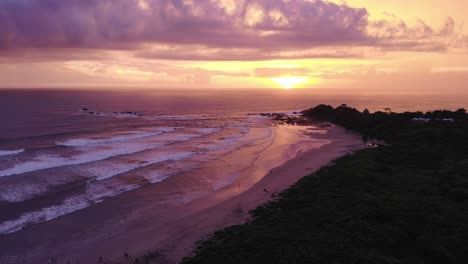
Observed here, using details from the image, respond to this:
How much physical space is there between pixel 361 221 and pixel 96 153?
25.6 metres

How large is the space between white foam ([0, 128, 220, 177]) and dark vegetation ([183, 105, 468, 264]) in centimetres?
1822

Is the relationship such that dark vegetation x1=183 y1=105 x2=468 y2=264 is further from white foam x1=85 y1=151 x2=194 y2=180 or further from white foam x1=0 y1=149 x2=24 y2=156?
white foam x1=0 y1=149 x2=24 y2=156

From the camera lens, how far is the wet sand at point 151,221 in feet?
44.3

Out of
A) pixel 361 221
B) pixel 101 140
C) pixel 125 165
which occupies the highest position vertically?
pixel 361 221

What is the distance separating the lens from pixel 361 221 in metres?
13.8

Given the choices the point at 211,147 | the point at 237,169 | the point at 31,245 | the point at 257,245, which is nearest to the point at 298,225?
the point at 257,245

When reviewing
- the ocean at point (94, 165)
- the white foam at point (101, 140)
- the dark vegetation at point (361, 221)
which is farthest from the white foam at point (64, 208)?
the white foam at point (101, 140)

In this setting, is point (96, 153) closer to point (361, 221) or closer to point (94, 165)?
point (94, 165)

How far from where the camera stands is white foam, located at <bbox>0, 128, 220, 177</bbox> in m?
26.6

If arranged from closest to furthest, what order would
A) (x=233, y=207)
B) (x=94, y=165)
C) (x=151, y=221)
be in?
(x=151, y=221) → (x=233, y=207) → (x=94, y=165)

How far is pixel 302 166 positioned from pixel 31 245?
747 inches

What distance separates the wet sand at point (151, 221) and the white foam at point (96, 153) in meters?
9.90

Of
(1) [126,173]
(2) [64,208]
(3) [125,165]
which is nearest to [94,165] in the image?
(3) [125,165]

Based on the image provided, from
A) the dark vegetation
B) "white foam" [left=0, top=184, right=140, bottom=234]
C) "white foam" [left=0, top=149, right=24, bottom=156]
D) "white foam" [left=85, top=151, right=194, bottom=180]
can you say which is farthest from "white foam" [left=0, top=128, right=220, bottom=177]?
the dark vegetation
